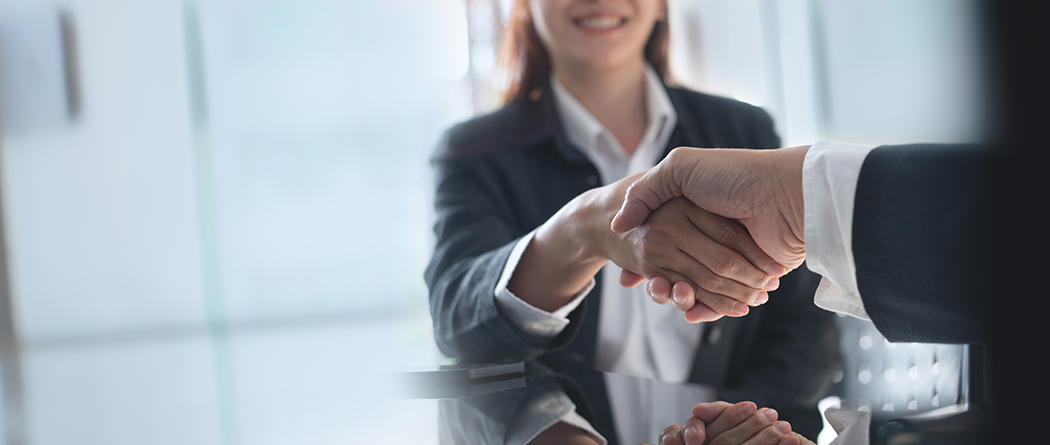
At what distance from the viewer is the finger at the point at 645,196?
38cm

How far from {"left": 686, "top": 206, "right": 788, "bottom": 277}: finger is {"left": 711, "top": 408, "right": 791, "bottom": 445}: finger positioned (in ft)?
0.37

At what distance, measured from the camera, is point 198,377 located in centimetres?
152

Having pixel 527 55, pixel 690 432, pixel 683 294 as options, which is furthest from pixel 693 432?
pixel 527 55

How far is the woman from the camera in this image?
1.66 ft

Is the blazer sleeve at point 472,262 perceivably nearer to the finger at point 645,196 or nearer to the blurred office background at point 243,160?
the finger at point 645,196

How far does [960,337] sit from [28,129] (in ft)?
5.82

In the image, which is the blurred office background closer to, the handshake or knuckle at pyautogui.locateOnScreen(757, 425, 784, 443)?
the handshake

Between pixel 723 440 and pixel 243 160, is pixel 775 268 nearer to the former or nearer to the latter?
pixel 723 440

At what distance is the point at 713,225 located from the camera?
1.23 ft

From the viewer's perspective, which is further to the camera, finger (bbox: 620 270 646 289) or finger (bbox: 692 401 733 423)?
finger (bbox: 620 270 646 289)

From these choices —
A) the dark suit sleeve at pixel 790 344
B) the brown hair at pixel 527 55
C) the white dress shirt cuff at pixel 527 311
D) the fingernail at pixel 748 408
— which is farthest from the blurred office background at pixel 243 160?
the fingernail at pixel 748 408

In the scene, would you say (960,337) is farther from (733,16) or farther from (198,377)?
(198,377)

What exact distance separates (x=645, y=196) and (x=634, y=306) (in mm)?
275

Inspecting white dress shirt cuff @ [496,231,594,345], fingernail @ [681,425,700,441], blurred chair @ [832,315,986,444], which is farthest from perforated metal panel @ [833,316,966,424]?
white dress shirt cuff @ [496,231,594,345]
